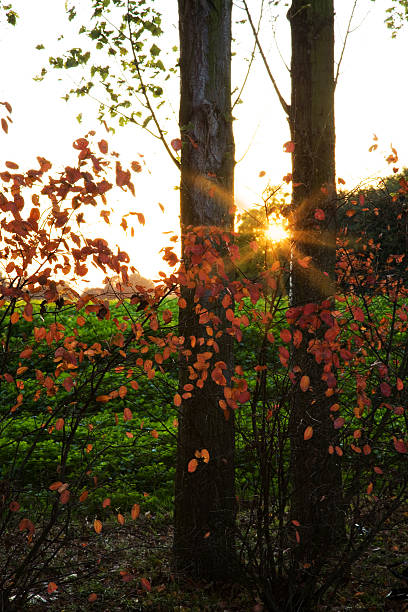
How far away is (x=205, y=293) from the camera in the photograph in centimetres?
460

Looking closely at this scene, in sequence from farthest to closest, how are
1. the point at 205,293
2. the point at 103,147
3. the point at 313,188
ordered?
the point at 313,188, the point at 205,293, the point at 103,147

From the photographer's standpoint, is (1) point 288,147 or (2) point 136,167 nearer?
(2) point 136,167

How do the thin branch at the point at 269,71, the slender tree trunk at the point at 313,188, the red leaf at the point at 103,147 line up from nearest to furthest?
1. the red leaf at the point at 103,147
2. the slender tree trunk at the point at 313,188
3. the thin branch at the point at 269,71

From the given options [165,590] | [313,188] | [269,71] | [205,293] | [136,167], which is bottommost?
[165,590]

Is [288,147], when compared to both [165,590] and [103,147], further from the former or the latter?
[165,590]

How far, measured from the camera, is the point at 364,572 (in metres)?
4.83

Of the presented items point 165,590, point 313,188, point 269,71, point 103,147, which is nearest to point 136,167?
point 103,147

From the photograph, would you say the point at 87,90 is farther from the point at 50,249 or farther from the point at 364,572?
the point at 364,572

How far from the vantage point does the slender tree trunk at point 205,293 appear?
457 centimetres

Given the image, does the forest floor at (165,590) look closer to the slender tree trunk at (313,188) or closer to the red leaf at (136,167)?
the slender tree trunk at (313,188)

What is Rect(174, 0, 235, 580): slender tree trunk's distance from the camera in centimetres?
457

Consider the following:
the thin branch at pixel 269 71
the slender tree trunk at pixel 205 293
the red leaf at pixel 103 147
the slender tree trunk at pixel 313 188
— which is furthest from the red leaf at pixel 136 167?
the thin branch at pixel 269 71

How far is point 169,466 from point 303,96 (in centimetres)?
510

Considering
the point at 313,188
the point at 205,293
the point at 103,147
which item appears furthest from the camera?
the point at 313,188
